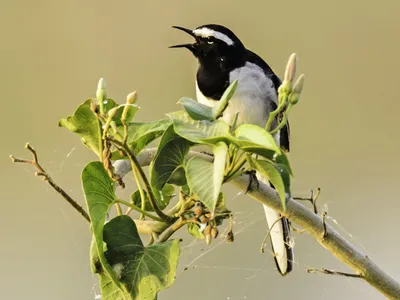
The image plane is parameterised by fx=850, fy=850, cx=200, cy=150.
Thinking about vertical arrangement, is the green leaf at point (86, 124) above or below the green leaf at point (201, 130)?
below

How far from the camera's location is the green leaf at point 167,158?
2.12ft

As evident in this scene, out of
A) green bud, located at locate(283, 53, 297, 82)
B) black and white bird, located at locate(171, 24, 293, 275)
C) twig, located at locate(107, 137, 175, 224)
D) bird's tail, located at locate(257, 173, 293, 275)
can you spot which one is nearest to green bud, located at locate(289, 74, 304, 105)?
green bud, located at locate(283, 53, 297, 82)

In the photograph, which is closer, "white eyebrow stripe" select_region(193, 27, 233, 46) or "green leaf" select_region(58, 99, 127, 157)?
"green leaf" select_region(58, 99, 127, 157)

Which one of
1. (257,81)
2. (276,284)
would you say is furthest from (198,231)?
(276,284)

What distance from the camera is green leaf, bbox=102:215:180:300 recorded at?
66 cm

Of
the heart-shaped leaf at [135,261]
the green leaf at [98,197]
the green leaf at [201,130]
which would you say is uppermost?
the green leaf at [201,130]

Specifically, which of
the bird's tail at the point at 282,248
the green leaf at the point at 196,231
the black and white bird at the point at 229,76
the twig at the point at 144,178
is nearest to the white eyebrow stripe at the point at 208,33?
the black and white bird at the point at 229,76

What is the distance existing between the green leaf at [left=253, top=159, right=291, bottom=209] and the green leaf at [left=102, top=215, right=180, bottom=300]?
0.10 m

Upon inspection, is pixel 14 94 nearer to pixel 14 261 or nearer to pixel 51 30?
pixel 51 30

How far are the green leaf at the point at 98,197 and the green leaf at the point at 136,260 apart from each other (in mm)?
18

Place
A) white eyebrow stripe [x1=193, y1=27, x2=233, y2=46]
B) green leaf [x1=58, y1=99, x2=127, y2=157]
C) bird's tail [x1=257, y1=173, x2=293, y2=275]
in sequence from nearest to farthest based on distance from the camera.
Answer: green leaf [x1=58, y1=99, x2=127, y2=157]
bird's tail [x1=257, y1=173, x2=293, y2=275]
white eyebrow stripe [x1=193, y1=27, x2=233, y2=46]

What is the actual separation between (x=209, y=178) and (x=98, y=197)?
0.31ft

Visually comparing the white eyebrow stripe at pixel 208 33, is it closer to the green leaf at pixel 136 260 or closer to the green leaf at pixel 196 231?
the green leaf at pixel 196 231

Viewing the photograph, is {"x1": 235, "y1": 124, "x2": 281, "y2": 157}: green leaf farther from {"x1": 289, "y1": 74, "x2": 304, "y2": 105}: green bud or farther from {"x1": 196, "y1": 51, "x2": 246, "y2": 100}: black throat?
{"x1": 196, "y1": 51, "x2": 246, "y2": 100}: black throat
